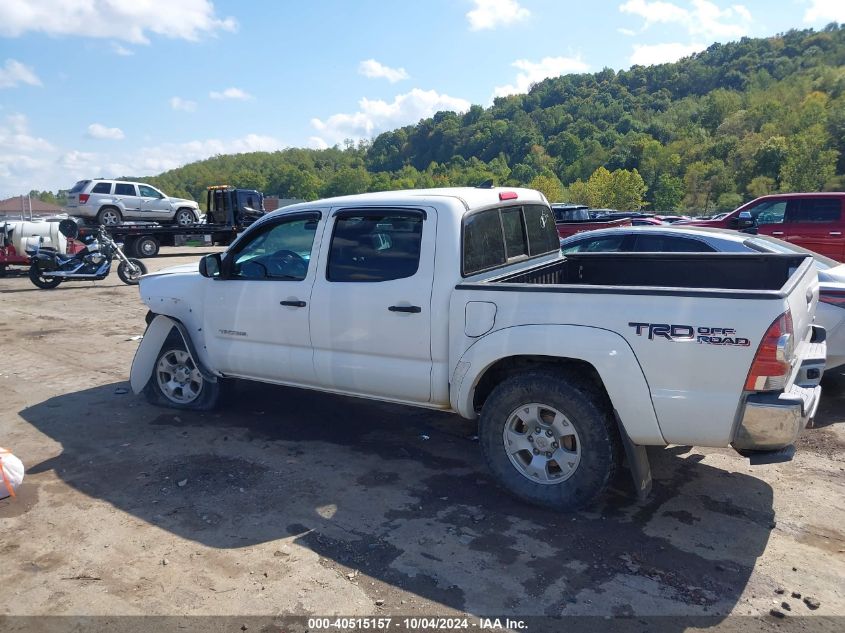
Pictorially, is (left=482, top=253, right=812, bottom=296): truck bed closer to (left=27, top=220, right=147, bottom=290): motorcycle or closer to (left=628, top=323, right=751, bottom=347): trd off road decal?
(left=628, top=323, right=751, bottom=347): trd off road decal

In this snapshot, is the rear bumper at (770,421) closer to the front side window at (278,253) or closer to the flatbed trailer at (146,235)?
the front side window at (278,253)

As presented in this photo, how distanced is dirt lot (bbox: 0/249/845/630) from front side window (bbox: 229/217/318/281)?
1.40m

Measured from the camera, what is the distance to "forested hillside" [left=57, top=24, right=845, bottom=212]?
77125 millimetres

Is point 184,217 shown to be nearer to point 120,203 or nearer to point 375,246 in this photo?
point 120,203

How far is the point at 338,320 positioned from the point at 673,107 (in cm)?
14626

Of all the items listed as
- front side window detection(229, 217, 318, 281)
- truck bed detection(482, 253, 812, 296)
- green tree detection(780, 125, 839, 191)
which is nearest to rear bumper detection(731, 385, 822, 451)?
truck bed detection(482, 253, 812, 296)

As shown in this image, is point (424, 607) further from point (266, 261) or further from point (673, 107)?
point (673, 107)

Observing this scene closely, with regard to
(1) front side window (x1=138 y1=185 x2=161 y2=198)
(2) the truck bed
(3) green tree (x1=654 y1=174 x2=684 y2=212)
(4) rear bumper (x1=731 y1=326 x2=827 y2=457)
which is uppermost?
(3) green tree (x1=654 y1=174 x2=684 y2=212)

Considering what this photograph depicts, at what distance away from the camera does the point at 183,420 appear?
5766 mm

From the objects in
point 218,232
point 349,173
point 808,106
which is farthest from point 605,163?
point 218,232

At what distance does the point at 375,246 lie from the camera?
181 inches

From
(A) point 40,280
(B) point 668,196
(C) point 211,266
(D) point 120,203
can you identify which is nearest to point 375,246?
(C) point 211,266

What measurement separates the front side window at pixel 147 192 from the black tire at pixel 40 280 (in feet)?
36.9

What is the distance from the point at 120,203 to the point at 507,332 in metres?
24.7
